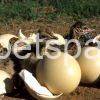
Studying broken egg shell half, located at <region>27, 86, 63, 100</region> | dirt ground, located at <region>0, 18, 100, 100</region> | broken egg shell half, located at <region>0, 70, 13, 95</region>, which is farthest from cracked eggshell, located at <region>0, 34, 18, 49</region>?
broken egg shell half, located at <region>27, 86, 63, 100</region>

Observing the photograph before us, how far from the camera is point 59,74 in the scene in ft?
16.5

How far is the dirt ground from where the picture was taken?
5199 millimetres

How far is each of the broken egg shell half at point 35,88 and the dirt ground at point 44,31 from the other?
0.16 m

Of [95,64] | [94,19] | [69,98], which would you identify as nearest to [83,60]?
[95,64]

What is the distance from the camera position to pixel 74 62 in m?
5.14

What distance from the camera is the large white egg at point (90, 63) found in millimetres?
5328

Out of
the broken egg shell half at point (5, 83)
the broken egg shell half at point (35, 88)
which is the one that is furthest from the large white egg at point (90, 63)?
the broken egg shell half at point (5, 83)

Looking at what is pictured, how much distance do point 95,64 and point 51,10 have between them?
272cm

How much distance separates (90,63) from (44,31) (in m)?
1.24

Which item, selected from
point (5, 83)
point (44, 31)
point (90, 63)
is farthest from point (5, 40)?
point (90, 63)

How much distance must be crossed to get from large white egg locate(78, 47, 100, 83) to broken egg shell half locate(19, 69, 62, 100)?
477mm

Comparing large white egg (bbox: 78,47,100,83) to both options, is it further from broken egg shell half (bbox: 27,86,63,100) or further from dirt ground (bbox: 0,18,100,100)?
broken egg shell half (bbox: 27,86,63,100)

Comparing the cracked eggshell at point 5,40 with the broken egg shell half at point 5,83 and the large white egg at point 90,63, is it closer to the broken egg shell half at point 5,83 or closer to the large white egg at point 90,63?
the broken egg shell half at point 5,83

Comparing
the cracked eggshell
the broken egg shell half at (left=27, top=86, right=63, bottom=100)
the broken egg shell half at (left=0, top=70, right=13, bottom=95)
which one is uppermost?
the cracked eggshell
